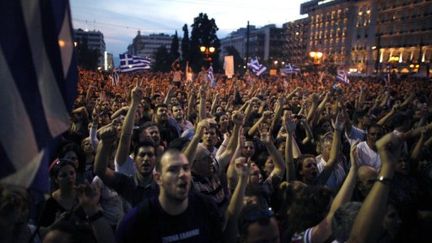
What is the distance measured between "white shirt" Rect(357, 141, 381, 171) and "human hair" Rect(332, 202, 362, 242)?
3.21 metres

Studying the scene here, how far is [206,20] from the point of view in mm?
69812

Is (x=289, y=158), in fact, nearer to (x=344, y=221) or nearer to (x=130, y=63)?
(x=344, y=221)

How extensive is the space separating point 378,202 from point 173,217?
1.44 m

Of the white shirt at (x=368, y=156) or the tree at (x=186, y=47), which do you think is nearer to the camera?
the white shirt at (x=368, y=156)

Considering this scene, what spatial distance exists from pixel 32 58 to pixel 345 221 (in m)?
2.11

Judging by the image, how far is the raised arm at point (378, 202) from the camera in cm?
273

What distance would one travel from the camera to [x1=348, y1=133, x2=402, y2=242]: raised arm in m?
2.73

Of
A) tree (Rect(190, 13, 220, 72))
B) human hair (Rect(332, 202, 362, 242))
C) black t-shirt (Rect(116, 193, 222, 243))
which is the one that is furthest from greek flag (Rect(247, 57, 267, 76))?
tree (Rect(190, 13, 220, 72))

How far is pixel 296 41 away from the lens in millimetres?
151750

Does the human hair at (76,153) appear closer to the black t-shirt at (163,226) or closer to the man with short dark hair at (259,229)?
the black t-shirt at (163,226)

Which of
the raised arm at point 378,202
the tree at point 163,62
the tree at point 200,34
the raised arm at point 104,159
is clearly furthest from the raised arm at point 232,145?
the tree at point 163,62

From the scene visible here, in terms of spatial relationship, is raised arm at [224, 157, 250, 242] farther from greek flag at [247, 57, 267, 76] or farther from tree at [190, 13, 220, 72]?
tree at [190, 13, 220, 72]

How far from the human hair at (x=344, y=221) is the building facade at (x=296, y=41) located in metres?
141

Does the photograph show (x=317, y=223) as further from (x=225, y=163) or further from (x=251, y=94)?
(x=251, y=94)
